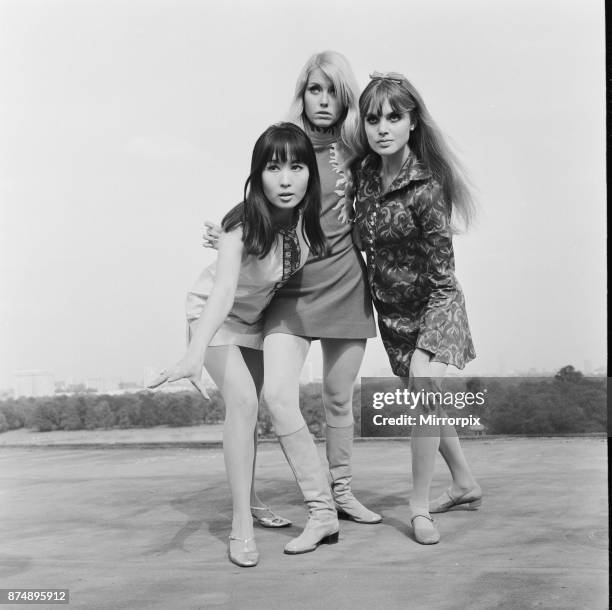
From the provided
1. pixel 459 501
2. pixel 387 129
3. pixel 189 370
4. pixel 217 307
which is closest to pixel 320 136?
pixel 387 129

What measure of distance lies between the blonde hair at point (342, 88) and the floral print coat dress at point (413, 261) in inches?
3.1

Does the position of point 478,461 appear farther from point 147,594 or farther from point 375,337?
point 147,594

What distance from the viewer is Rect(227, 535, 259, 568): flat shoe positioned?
1814 mm

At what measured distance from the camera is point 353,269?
6.91 ft

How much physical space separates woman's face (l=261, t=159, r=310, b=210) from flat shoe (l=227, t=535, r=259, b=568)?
79cm

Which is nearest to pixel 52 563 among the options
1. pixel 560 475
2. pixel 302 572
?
pixel 302 572

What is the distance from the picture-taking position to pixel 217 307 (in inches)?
73.4

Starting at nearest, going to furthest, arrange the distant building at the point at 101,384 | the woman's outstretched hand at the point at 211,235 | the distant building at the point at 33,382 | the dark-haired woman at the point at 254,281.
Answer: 1. the dark-haired woman at the point at 254,281
2. the woman's outstretched hand at the point at 211,235
3. the distant building at the point at 33,382
4. the distant building at the point at 101,384

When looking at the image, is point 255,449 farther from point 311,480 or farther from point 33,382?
point 33,382

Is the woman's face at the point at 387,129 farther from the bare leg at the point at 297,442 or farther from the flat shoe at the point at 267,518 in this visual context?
the flat shoe at the point at 267,518

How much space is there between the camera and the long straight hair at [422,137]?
1.99 metres

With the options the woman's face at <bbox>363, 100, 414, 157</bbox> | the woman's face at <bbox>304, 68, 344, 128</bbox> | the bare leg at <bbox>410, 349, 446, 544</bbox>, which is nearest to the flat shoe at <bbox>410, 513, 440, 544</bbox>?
the bare leg at <bbox>410, 349, 446, 544</bbox>

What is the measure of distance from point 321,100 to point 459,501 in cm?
116

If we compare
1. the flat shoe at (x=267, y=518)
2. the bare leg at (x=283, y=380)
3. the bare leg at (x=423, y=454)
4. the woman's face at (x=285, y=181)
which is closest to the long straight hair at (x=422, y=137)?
the woman's face at (x=285, y=181)
